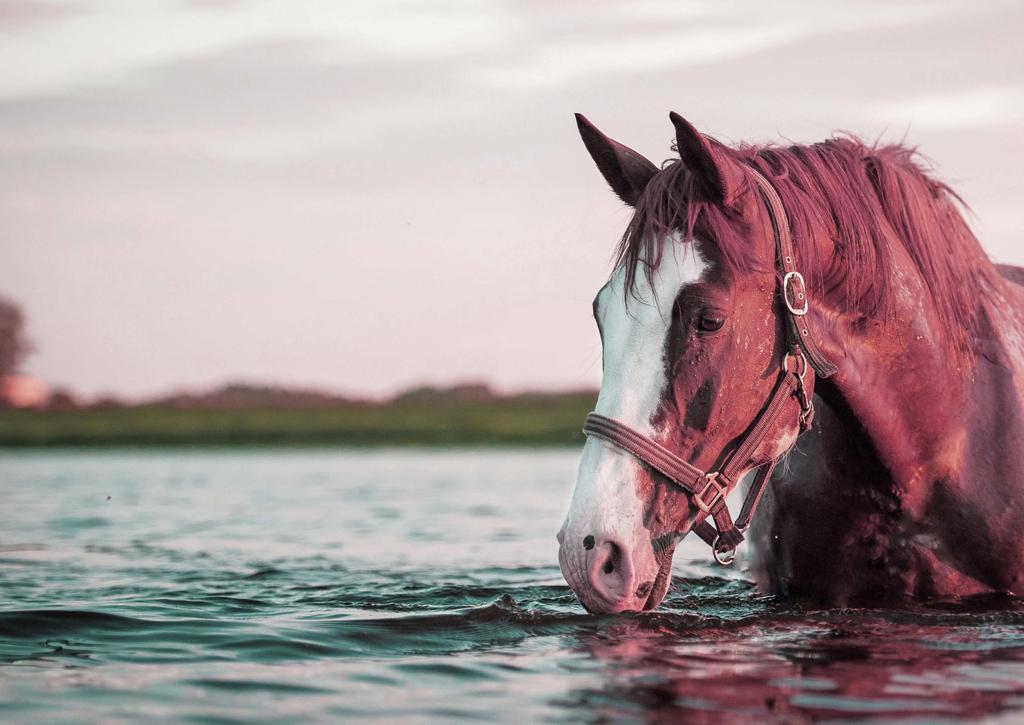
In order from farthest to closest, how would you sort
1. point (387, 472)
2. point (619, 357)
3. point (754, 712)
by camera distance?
point (387, 472)
point (619, 357)
point (754, 712)

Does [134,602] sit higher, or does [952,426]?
[952,426]

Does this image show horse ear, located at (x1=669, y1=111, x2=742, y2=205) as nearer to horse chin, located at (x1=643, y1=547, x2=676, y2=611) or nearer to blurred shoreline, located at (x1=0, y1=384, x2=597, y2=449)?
horse chin, located at (x1=643, y1=547, x2=676, y2=611)

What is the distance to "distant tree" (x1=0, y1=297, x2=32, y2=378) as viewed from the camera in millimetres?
72062

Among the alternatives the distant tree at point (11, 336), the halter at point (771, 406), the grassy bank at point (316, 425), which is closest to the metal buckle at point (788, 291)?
the halter at point (771, 406)

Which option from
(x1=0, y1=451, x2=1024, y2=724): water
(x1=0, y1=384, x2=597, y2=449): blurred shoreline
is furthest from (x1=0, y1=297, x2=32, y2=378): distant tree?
(x1=0, y1=451, x2=1024, y2=724): water

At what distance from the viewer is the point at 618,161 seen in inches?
185

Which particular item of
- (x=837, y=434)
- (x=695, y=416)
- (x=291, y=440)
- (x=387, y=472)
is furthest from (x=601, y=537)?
(x=291, y=440)

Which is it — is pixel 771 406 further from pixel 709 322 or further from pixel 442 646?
pixel 442 646

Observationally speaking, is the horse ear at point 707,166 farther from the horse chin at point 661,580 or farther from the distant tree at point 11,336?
the distant tree at point 11,336

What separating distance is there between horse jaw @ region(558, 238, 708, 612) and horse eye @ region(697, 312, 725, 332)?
11cm

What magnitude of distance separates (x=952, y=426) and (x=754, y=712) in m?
1.70

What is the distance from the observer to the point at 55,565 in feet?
29.9

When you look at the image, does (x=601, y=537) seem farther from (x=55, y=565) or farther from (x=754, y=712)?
(x=55, y=565)

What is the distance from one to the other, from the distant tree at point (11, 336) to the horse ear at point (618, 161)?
2858 inches
